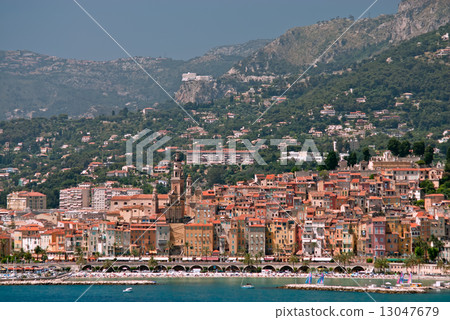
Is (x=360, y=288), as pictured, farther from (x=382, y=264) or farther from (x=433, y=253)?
(x=433, y=253)

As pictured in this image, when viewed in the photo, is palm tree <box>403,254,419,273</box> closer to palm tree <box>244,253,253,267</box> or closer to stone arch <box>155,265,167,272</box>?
palm tree <box>244,253,253,267</box>

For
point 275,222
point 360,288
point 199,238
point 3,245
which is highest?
point 275,222

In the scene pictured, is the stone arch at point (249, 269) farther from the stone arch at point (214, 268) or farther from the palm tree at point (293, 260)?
the palm tree at point (293, 260)

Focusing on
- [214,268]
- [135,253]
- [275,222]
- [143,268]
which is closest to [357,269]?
[275,222]

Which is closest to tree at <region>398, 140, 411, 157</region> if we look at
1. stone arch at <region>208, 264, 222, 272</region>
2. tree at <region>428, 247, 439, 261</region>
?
tree at <region>428, 247, 439, 261</region>

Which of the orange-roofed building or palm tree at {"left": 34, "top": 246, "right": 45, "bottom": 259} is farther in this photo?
palm tree at {"left": 34, "top": 246, "right": 45, "bottom": 259}

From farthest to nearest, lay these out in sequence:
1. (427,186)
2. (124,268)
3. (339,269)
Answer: (427,186)
(124,268)
(339,269)
